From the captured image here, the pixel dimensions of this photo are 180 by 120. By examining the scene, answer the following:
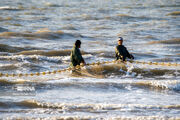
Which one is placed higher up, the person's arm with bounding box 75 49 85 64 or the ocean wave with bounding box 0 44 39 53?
the ocean wave with bounding box 0 44 39 53

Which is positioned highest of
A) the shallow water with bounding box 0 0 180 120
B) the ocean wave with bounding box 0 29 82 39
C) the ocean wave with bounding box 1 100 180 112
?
the ocean wave with bounding box 0 29 82 39

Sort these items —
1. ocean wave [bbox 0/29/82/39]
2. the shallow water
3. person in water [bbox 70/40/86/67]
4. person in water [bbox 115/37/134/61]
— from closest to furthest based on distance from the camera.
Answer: the shallow water → person in water [bbox 70/40/86/67] → person in water [bbox 115/37/134/61] → ocean wave [bbox 0/29/82/39]

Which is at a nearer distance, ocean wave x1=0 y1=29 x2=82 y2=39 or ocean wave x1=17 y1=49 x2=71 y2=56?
ocean wave x1=17 y1=49 x2=71 y2=56

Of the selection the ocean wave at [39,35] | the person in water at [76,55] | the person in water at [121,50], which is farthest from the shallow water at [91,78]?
the person in water at [121,50]

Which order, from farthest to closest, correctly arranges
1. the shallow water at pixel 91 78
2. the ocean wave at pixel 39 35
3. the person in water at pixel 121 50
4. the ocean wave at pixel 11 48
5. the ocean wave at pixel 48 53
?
the ocean wave at pixel 39 35, the ocean wave at pixel 11 48, the ocean wave at pixel 48 53, the person in water at pixel 121 50, the shallow water at pixel 91 78

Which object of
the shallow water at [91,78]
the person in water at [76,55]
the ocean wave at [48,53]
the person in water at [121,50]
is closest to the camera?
the shallow water at [91,78]

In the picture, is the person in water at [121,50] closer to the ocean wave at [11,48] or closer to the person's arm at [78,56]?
the person's arm at [78,56]

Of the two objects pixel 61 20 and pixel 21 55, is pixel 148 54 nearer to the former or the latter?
pixel 21 55


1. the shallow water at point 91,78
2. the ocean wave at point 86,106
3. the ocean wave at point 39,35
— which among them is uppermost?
the ocean wave at point 39,35

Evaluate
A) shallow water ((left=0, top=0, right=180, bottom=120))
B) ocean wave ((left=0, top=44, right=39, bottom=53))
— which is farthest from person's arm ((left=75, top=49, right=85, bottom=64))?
ocean wave ((left=0, top=44, right=39, bottom=53))

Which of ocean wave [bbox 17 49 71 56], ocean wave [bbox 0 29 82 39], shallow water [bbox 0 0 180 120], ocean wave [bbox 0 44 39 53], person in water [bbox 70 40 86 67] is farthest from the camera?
ocean wave [bbox 0 29 82 39]

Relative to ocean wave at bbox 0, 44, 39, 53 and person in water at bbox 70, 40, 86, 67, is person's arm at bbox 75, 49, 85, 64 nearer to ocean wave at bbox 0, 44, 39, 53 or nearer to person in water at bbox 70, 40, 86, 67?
person in water at bbox 70, 40, 86, 67

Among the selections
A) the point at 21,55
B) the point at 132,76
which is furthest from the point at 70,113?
the point at 21,55

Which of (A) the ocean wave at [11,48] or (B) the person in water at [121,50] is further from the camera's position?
(A) the ocean wave at [11,48]
